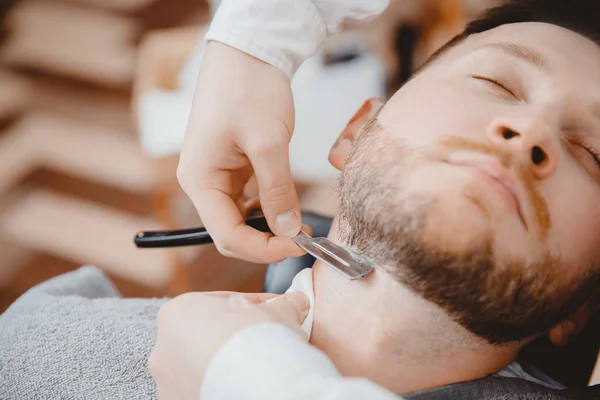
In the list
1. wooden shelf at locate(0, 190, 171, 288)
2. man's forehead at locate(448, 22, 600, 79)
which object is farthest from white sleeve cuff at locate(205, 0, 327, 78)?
wooden shelf at locate(0, 190, 171, 288)

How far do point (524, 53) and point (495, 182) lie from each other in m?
0.26

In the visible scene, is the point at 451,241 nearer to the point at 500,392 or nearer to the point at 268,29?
the point at 500,392

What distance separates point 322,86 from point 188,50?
430mm

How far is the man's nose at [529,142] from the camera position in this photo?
806 millimetres

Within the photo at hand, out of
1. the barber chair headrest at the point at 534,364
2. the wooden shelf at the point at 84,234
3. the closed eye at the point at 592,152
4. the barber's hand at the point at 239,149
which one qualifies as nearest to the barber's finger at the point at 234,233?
the barber's hand at the point at 239,149

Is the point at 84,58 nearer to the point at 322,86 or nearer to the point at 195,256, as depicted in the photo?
the point at 195,256

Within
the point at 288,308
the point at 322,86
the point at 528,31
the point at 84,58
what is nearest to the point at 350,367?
the point at 288,308

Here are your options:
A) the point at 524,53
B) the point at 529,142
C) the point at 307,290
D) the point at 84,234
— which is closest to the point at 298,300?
the point at 307,290

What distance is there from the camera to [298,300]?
2.95ft

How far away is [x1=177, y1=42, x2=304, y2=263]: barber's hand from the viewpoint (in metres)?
0.90

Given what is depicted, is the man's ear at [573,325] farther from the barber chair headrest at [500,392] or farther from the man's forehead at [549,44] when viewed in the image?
the man's forehead at [549,44]

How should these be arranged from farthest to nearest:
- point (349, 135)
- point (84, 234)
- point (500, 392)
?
point (84, 234) < point (349, 135) < point (500, 392)

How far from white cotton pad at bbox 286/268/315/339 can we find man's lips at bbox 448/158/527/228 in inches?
12.2

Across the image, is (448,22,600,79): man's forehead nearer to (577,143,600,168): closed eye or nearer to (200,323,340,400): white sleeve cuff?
(577,143,600,168): closed eye
